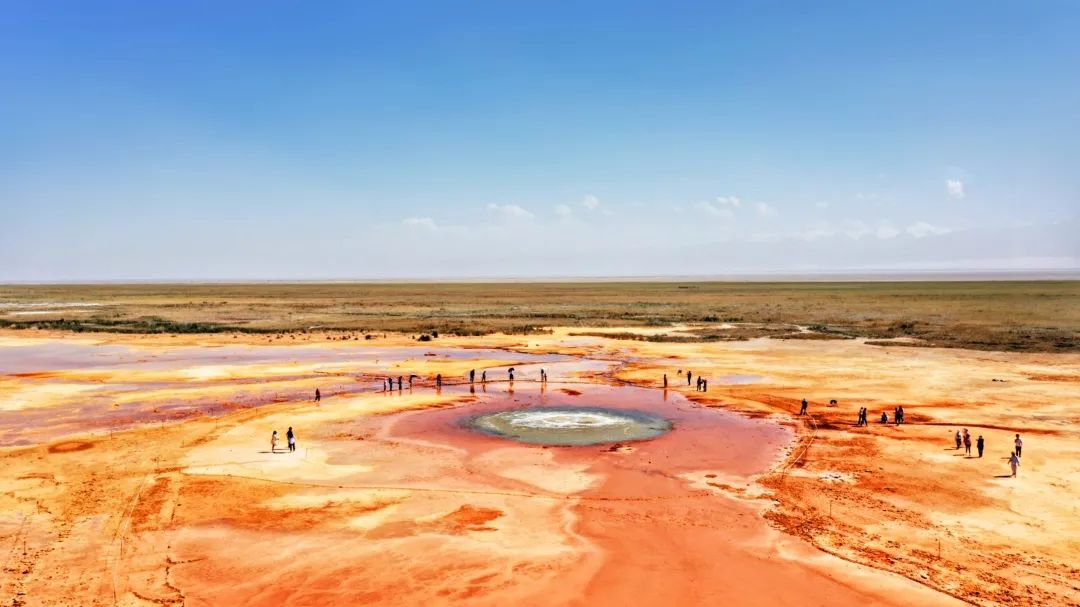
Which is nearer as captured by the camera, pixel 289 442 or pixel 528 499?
pixel 528 499

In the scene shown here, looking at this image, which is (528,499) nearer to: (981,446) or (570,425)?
(570,425)

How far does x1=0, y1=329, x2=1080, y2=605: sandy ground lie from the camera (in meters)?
16.7

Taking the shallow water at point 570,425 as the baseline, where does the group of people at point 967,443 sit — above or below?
above

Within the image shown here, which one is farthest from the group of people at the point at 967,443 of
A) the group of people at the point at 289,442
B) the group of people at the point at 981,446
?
the group of people at the point at 289,442

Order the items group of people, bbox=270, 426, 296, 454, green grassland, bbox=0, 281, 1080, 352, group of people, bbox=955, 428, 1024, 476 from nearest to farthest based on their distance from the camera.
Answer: group of people, bbox=955, 428, 1024, 476, group of people, bbox=270, 426, 296, 454, green grassland, bbox=0, 281, 1080, 352

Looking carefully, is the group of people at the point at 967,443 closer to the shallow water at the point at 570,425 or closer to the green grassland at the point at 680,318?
the shallow water at the point at 570,425

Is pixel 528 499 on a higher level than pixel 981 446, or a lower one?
lower

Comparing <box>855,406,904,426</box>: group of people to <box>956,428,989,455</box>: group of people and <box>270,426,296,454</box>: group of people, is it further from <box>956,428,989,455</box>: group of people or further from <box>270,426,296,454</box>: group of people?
<box>270,426,296,454</box>: group of people

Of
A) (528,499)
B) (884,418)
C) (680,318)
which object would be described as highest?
(680,318)

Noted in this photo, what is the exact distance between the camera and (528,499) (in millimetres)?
22516

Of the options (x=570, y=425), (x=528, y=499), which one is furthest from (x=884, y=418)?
(x=528, y=499)

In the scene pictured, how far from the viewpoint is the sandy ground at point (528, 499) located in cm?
1666

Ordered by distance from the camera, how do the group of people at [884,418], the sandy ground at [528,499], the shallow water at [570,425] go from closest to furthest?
the sandy ground at [528,499] < the shallow water at [570,425] < the group of people at [884,418]

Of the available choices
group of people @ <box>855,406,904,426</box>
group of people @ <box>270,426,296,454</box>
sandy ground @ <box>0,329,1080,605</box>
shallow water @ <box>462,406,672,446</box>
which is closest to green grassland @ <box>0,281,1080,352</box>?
sandy ground @ <box>0,329,1080,605</box>
